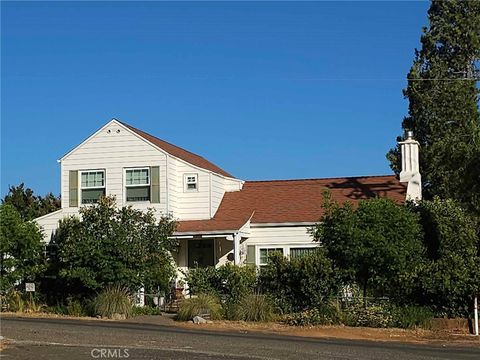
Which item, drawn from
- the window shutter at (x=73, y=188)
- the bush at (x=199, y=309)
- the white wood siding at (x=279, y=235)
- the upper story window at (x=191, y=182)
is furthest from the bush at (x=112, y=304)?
the upper story window at (x=191, y=182)

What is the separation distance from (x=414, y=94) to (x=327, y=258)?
49.3ft

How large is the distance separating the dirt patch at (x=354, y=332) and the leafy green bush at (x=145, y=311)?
8.58 feet

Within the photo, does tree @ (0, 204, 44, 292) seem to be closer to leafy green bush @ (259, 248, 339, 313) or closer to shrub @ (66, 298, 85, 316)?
shrub @ (66, 298, 85, 316)

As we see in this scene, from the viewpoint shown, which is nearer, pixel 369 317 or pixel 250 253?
pixel 369 317

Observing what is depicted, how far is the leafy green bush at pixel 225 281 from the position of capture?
25016 mm

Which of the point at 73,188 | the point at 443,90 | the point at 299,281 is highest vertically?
the point at 443,90

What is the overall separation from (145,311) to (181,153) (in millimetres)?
9094

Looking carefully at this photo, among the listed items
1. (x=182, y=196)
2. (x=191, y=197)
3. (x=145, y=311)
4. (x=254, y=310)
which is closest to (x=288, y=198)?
(x=191, y=197)

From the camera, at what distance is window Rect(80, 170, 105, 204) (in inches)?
1206

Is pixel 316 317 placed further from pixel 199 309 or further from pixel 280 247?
pixel 280 247

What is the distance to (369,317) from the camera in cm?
2278

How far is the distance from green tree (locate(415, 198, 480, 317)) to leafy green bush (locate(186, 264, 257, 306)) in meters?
5.28

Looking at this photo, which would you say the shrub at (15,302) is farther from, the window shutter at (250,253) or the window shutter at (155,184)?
the window shutter at (250,253)

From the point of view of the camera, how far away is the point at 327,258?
2442 cm
